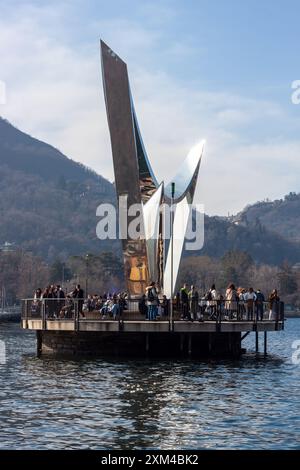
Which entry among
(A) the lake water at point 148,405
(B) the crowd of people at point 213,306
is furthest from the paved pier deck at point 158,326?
(A) the lake water at point 148,405

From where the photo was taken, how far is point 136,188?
5712 centimetres

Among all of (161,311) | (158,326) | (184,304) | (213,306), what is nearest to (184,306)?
(184,304)

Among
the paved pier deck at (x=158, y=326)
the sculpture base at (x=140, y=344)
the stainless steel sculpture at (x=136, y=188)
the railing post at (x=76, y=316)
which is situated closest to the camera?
the paved pier deck at (x=158, y=326)

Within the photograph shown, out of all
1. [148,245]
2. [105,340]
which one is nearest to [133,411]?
[105,340]

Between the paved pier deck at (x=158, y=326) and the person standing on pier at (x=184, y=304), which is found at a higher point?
the person standing on pier at (x=184, y=304)

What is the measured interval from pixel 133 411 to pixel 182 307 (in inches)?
700

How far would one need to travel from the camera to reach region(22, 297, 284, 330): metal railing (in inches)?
1917

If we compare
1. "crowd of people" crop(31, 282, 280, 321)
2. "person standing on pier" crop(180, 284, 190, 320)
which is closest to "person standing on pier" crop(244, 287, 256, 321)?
"crowd of people" crop(31, 282, 280, 321)

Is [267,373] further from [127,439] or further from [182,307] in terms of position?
[127,439]

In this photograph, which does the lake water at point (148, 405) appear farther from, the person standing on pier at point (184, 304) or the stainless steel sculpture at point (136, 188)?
the stainless steel sculpture at point (136, 188)

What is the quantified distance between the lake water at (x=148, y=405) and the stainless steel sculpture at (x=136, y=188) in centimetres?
1092

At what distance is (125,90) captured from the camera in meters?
56.9

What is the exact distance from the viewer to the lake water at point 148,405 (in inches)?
1072

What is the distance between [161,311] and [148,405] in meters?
17.8
